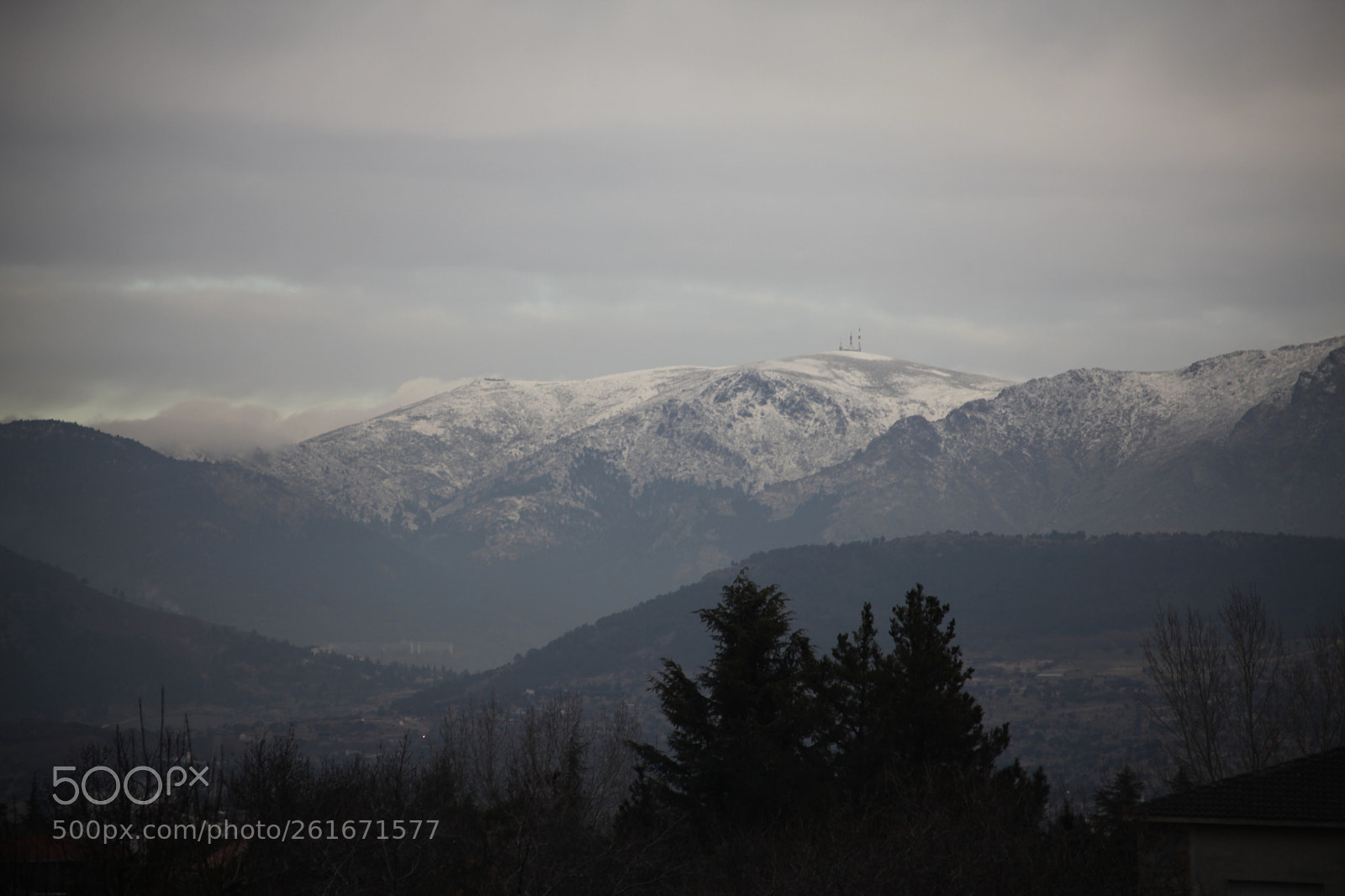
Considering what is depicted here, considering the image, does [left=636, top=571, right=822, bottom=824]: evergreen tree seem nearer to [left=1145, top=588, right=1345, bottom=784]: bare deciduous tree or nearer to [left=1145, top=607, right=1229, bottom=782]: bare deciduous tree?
[left=1145, top=588, right=1345, bottom=784]: bare deciduous tree

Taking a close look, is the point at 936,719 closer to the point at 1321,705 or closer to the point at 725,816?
the point at 725,816

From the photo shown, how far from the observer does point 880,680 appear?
157 feet

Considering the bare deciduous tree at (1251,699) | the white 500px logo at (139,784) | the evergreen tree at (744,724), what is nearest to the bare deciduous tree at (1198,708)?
the bare deciduous tree at (1251,699)

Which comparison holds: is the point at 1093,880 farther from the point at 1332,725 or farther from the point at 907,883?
the point at 1332,725

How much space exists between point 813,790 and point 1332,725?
58444mm

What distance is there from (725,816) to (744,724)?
3.69m

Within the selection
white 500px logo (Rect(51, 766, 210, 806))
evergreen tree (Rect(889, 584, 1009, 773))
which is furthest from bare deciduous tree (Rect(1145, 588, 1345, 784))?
white 500px logo (Rect(51, 766, 210, 806))

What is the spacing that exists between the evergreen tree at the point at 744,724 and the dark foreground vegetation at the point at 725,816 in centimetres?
9

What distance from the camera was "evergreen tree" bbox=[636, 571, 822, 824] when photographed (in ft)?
151

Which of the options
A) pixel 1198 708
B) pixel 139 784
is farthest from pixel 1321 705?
pixel 139 784

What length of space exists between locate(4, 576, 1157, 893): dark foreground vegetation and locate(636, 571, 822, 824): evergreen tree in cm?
9

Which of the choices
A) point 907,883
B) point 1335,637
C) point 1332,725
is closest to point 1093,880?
point 907,883

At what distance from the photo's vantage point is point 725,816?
47062mm

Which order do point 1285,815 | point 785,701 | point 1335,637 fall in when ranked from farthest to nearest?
point 1335,637, point 785,701, point 1285,815
